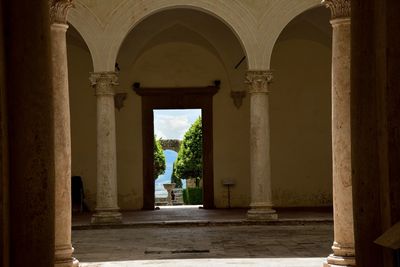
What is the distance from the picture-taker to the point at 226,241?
12.9 metres

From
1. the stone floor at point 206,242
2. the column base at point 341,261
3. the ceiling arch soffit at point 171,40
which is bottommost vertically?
the stone floor at point 206,242

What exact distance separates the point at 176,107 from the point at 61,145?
13729mm

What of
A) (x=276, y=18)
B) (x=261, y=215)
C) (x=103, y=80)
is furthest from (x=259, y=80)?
(x=103, y=80)

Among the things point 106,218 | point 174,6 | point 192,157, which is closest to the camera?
point 106,218

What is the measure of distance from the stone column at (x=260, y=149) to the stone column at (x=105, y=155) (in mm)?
3080

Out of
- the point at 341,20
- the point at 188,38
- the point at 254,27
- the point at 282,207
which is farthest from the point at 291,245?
the point at 188,38

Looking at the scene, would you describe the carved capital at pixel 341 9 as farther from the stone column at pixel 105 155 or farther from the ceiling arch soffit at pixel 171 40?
the ceiling arch soffit at pixel 171 40

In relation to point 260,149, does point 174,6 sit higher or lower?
higher

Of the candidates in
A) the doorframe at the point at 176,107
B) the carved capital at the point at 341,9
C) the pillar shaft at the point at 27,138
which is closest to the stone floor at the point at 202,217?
the doorframe at the point at 176,107

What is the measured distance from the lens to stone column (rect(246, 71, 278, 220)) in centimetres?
1650

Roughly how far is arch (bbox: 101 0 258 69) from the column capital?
27.7 ft

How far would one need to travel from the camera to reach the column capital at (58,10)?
804 centimetres

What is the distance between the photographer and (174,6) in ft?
55.0

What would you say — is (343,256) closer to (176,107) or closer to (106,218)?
(106,218)
